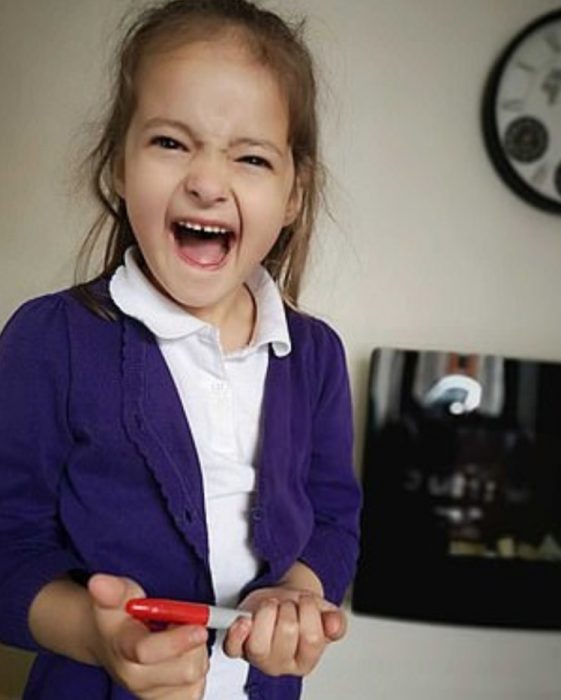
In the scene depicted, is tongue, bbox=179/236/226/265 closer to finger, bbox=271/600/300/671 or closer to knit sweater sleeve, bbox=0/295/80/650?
knit sweater sleeve, bbox=0/295/80/650

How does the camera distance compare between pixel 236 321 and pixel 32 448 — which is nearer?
pixel 32 448

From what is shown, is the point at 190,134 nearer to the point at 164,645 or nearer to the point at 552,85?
the point at 164,645

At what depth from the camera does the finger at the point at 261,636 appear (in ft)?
1.53

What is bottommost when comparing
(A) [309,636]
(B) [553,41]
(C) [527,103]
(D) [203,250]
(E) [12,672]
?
(E) [12,672]

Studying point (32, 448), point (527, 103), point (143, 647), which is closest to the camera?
point (143, 647)

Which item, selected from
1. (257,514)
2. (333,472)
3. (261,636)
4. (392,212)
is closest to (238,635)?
(261,636)

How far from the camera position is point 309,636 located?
18.9 inches

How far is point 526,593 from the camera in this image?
1.78m

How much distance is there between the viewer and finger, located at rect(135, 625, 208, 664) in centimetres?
41

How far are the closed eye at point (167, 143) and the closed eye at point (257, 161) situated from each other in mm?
45

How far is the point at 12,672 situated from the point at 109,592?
1.60m

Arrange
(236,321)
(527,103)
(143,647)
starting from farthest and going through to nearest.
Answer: (527,103) < (236,321) < (143,647)

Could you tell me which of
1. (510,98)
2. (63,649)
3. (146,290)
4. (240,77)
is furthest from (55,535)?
(510,98)

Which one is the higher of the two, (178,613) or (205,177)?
(205,177)
